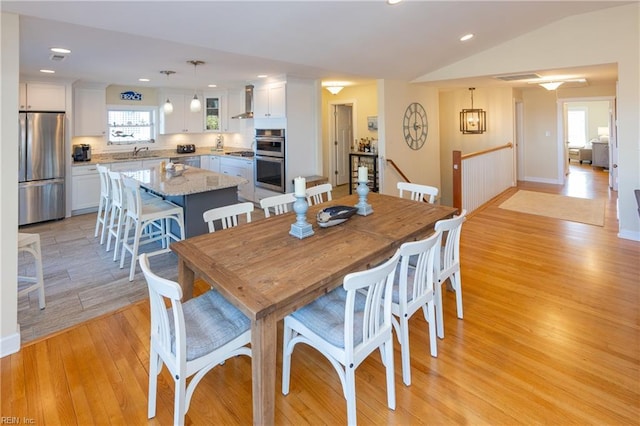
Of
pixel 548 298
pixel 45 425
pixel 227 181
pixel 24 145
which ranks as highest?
pixel 24 145

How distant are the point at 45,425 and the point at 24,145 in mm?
4850

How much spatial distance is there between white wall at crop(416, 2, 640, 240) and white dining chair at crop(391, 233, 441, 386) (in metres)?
3.86

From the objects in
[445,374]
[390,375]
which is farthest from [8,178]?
[445,374]

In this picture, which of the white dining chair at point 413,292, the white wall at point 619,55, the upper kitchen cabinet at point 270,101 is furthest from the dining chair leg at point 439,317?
the upper kitchen cabinet at point 270,101

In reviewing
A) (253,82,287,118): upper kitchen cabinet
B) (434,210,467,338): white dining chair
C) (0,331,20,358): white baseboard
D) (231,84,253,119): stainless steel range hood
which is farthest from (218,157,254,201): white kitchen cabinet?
(434,210,467,338): white dining chair

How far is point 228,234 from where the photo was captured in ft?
7.75

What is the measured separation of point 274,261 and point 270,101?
4.71 metres

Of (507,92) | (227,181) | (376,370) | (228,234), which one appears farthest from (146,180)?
(507,92)

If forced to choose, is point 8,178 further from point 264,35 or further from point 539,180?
point 539,180

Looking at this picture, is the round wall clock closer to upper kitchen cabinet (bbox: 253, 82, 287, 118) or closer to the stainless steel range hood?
upper kitchen cabinet (bbox: 253, 82, 287, 118)

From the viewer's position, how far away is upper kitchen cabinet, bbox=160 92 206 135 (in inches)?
283

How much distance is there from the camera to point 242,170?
22.8ft

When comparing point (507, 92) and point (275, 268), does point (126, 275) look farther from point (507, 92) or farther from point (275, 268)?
point (507, 92)

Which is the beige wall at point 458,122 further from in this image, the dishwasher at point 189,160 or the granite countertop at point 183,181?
the granite countertop at point 183,181
